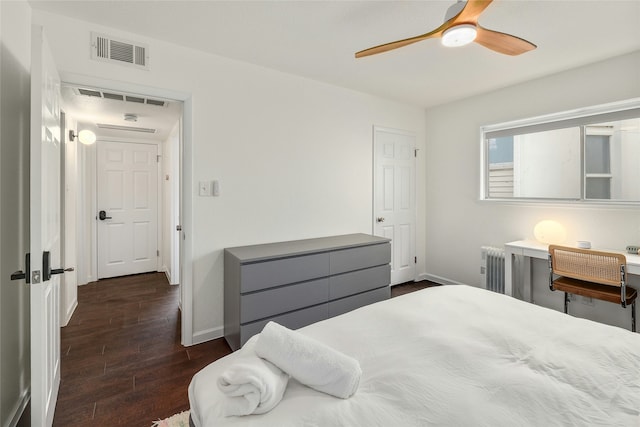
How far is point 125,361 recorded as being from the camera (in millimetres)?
2225

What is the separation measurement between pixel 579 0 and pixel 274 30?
77.4 inches

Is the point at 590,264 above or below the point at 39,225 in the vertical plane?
below

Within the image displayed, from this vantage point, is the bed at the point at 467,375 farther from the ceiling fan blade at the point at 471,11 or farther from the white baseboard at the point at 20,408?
the ceiling fan blade at the point at 471,11

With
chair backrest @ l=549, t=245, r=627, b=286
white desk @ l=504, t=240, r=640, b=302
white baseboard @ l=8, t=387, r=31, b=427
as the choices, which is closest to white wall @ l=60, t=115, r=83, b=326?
white baseboard @ l=8, t=387, r=31, b=427

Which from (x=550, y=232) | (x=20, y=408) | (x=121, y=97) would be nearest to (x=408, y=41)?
(x=550, y=232)

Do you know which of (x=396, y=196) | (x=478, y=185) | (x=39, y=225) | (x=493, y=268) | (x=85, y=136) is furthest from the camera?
(x=396, y=196)

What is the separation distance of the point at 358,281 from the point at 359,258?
8.7 inches

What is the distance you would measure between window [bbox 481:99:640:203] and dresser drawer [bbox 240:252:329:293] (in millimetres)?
2378

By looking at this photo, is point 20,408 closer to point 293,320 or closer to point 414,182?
point 293,320

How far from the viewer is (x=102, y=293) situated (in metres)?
3.69

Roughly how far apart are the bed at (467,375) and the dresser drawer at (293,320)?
3.15 feet

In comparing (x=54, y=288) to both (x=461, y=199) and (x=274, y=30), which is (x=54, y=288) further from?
(x=461, y=199)

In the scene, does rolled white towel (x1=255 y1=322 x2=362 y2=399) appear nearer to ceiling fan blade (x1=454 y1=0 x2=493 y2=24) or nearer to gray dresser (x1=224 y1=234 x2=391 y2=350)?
gray dresser (x1=224 y1=234 x2=391 y2=350)

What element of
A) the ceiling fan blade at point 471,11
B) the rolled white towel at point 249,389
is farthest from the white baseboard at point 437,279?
the rolled white towel at point 249,389
